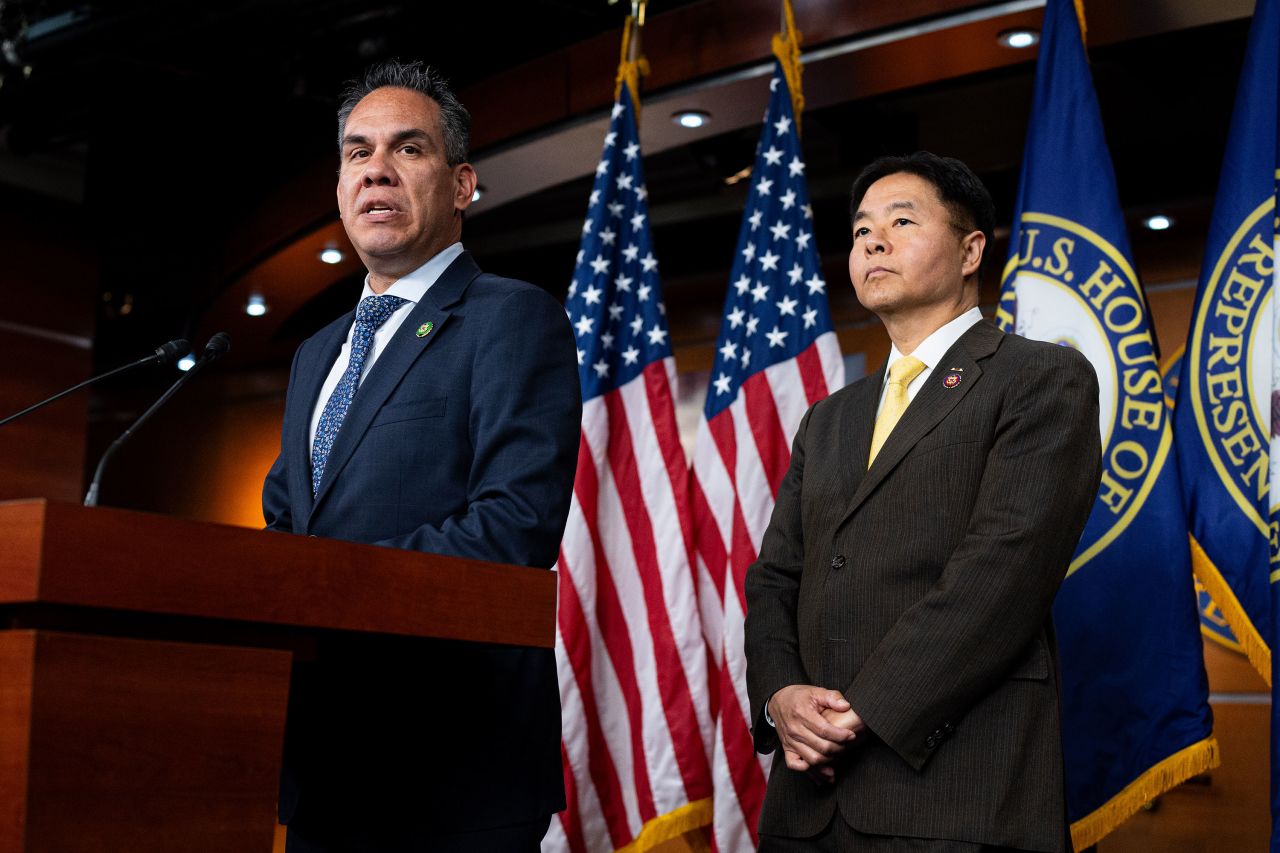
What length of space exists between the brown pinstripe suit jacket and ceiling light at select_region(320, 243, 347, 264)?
3771mm

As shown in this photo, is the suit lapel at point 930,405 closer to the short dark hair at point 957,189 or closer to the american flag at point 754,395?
the short dark hair at point 957,189

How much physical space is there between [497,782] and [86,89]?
16.0 ft

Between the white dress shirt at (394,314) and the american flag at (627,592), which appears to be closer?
the white dress shirt at (394,314)

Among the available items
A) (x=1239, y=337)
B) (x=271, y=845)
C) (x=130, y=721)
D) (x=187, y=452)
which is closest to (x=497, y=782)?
(x=271, y=845)

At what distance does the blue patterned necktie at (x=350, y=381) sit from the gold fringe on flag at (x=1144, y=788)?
1.67 m

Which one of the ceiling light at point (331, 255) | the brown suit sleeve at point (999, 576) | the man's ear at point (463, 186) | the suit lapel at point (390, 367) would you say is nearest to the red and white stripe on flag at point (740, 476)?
the brown suit sleeve at point (999, 576)

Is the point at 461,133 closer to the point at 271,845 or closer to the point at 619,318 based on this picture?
the point at 271,845

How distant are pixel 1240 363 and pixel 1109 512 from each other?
0.41 metres

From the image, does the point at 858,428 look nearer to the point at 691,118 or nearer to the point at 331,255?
the point at 691,118

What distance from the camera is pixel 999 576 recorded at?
1.89 metres

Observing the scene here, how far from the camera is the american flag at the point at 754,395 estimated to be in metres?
3.11

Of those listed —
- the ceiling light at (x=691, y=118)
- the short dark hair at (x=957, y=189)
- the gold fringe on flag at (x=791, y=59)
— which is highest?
the ceiling light at (x=691, y=118)

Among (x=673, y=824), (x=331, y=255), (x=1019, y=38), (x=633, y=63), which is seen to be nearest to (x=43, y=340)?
(x=331, y=255)

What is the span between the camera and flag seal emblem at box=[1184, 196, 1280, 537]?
271 centimetres
